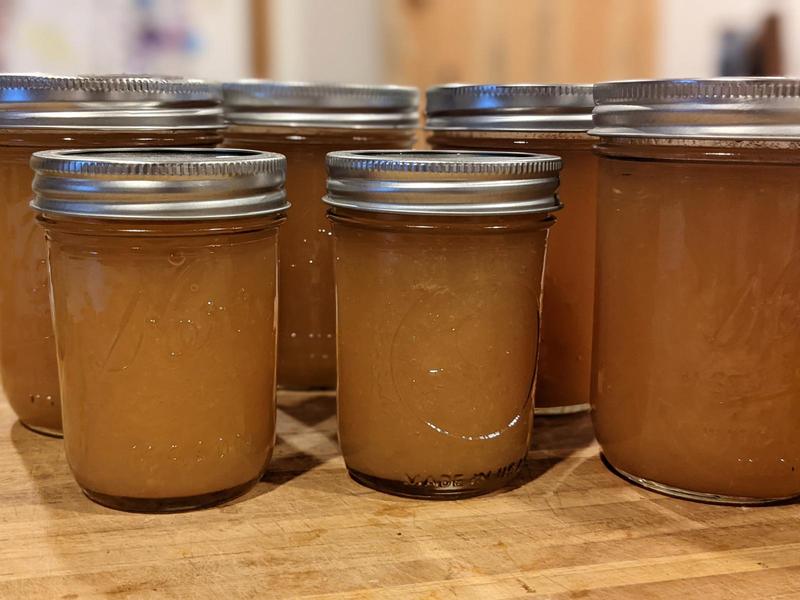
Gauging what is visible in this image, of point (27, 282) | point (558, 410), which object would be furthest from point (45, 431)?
point (558, 410)

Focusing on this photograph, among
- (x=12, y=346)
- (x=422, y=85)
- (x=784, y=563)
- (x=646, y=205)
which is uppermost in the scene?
(x=422, y=85)

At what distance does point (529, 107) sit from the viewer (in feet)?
2.83

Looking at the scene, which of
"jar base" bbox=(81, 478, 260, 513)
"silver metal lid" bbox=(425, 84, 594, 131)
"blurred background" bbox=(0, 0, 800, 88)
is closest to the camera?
"jar base" bbox=(81, 478, 260, 513)

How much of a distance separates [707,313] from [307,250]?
0.42 meters

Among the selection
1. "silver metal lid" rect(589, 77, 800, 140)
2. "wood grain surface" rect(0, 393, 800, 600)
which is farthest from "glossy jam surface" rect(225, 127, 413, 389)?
"silver metal lid" rect(589, 77, 800, 140)

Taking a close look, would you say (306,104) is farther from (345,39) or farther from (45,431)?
(345,39)

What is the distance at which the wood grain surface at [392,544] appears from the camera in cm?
61

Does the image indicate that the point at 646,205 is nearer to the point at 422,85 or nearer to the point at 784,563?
the point at 784,563

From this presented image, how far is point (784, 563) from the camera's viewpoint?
2.12 feet

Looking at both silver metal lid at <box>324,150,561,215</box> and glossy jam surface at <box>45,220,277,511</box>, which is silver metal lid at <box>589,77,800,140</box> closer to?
silver metal lid at <box>324,150,561,215</box>

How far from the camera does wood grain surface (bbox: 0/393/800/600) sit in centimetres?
61

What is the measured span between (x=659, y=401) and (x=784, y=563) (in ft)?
0.50

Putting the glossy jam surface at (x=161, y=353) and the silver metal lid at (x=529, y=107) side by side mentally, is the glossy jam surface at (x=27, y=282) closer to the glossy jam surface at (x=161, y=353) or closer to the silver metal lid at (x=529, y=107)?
the glossy jam surface at (x=161, y=353)

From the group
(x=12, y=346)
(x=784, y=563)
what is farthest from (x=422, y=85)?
(x=784, y=563)
